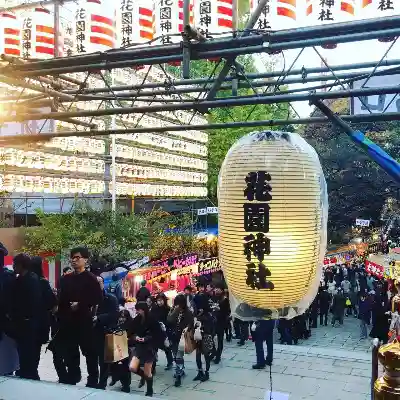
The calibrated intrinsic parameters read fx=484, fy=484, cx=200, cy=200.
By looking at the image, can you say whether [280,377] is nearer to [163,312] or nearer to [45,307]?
[163,312]

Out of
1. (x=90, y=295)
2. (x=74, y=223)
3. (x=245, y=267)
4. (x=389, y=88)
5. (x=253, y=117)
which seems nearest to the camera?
(x=245, y=267)

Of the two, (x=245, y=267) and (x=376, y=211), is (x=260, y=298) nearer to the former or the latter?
(x=245, y=267)

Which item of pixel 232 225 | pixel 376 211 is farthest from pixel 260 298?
pixel 376 211

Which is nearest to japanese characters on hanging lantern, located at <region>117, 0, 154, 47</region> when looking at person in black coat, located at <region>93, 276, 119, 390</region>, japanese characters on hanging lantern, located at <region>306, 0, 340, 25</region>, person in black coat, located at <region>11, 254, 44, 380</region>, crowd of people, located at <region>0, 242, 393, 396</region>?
japanese characters on hanging lantern, located at <region>306, 0, 340, 25</region>

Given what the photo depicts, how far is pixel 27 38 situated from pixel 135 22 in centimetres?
260

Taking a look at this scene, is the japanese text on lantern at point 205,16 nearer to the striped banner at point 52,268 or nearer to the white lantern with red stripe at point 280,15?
the white lantern with red stripe at point 280,15

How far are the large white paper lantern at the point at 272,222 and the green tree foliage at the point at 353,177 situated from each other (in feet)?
80.8

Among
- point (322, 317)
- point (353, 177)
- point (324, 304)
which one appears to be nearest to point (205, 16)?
point (324, 304)

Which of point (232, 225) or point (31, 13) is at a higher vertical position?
point (31, 13)

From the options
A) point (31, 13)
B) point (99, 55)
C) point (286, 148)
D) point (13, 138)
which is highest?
point (31, 13)

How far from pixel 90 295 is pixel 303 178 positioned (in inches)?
118

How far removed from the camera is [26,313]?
5621 millimetres

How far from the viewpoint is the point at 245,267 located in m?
4.10

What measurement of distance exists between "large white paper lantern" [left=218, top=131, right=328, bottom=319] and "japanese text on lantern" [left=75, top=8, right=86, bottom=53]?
5.74 m
